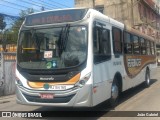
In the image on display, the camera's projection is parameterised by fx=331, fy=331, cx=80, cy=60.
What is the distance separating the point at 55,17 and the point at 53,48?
96cm

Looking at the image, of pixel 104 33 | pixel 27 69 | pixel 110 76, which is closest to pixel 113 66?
pixel 110 76

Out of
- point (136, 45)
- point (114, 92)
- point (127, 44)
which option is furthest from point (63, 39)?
point (136, 45)

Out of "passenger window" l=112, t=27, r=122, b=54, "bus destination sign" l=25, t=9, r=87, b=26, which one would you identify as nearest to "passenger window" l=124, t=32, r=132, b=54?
"passenger window" l=112, t=27, r=122, b=54

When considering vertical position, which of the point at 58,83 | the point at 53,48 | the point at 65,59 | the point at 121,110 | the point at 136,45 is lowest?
the point at 121,110

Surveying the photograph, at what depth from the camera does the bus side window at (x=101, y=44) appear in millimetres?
9055

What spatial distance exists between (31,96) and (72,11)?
260 cm

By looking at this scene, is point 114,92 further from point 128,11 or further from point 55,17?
point 128,11

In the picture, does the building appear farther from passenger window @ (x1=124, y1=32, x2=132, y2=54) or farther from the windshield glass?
the windshield glass

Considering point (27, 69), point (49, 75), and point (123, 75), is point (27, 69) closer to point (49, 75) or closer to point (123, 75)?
point (49, 75)

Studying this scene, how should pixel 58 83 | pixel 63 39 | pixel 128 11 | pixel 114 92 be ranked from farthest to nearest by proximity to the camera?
pixel 128 11 < pixel 114 92 < pixel 63 39 < pixel 58 83

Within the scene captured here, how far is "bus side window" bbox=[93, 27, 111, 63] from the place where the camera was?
905 cm

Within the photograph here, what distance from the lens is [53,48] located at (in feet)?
29.3

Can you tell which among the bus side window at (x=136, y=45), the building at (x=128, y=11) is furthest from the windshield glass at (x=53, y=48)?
the building at (x=128, y=11)

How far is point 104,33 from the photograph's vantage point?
32.3 feet
